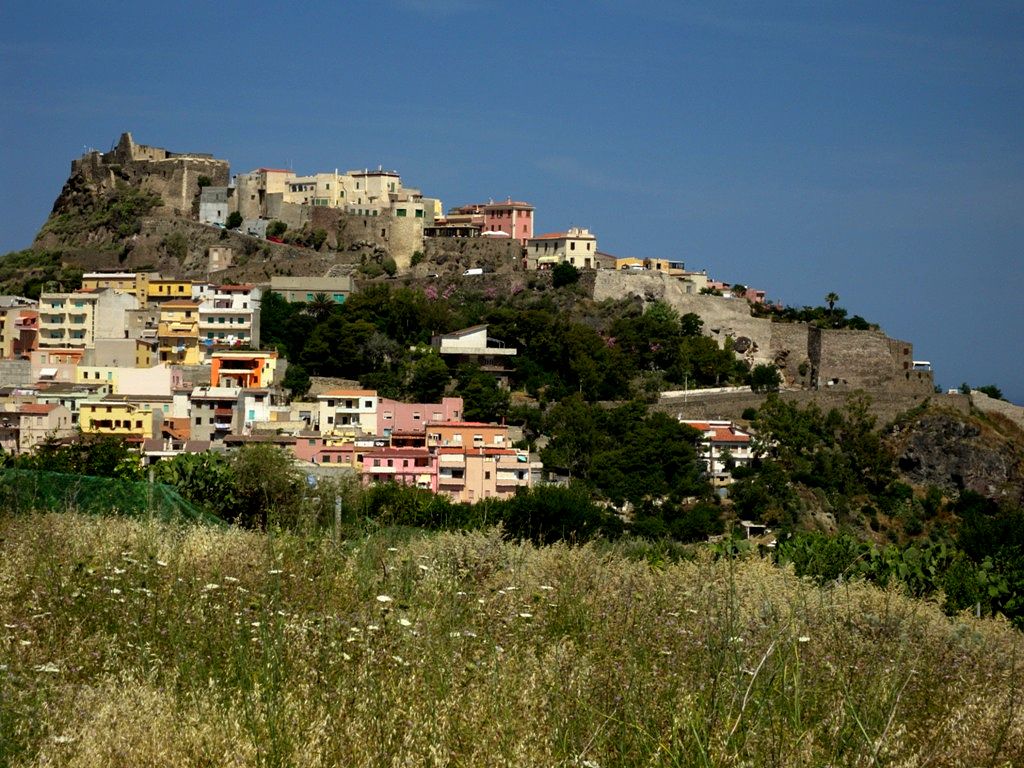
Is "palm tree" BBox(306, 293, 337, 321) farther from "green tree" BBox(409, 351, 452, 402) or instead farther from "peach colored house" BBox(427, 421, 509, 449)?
"peach colored house" BBox(427, 421, 509, 449)

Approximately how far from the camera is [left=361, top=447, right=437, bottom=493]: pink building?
35094 millimetres

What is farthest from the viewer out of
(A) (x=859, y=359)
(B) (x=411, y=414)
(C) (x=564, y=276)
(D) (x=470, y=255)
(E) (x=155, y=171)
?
(E) (x=155, y=171)

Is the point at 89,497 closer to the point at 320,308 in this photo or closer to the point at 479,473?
the point at 479,473

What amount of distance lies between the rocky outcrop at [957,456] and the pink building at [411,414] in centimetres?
1253

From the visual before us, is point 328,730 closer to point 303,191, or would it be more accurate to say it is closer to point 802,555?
point 802,555

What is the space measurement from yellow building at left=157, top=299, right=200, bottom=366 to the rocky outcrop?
2107cm

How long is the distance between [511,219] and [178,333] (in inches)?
657

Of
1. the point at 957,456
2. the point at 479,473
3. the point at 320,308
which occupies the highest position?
the point at 320,308

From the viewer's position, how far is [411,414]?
40.0m

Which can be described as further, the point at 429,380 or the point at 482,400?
the point at 429,380

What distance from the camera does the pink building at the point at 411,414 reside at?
A: 39.6 metres

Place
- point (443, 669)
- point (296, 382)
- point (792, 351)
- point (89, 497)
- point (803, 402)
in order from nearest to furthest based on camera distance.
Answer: point (443, 669) < point (89, 497) < point (296, 382) < point (803, 402) < point (792, 351)

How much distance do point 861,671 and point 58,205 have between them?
61089mm

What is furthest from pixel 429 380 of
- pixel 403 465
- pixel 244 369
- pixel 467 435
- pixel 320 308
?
pixel 320 308
